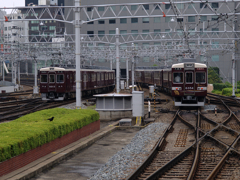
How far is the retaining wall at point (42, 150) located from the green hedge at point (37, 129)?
0.12 m

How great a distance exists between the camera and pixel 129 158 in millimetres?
10383

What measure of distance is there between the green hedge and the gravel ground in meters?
1.88

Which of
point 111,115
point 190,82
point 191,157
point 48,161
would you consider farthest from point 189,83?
point 48,161

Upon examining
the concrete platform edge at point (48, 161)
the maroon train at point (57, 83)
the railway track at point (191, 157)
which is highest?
the maroon train at point (57, 83)

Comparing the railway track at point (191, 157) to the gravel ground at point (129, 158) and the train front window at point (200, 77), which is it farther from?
the train front window at point (200, 77)

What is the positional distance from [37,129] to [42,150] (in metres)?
0.62

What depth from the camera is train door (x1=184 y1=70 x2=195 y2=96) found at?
23.9 metres

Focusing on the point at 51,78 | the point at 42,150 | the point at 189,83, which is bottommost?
the point at 42,150

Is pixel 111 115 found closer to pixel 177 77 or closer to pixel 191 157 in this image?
pixel 177 77

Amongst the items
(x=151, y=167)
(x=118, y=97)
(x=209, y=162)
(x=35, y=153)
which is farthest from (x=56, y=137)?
(x=118, y=97)

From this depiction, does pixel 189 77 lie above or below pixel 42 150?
above

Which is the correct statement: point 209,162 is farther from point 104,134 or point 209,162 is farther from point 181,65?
point 181,65

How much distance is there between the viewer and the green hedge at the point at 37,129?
332 inches

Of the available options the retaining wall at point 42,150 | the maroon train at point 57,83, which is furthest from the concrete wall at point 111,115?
the maroon train at point 57,83
